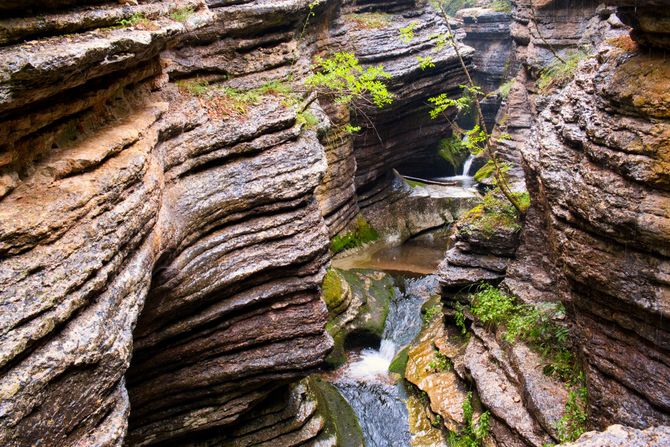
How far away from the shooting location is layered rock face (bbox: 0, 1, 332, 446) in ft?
15.4

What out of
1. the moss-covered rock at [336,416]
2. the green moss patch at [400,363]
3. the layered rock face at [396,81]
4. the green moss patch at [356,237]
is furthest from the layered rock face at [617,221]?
the layered rock face at [396,81]

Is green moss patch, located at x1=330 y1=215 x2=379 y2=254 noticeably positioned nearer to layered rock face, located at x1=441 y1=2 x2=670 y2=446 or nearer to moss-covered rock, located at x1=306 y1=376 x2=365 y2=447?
moss-covered rock, located at x1=306 y1=376 x2=365 y2=447

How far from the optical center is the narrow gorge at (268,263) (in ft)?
16.4

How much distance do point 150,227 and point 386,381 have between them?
8878mm

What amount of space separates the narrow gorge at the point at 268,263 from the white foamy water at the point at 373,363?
2.5 inches

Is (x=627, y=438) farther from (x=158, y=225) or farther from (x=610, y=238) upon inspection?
(x=158, y=225)

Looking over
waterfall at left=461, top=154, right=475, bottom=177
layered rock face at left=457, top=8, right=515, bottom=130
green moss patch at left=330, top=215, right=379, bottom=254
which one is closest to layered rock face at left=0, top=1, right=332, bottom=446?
green moss patch at left=330, top=215, right=379, bottom=254

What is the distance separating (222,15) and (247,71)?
4.08 feet

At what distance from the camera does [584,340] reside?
8.45 metres

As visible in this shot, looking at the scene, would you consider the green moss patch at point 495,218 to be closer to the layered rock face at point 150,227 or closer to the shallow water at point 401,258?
the layered rock face at point 150,227

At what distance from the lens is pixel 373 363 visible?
14742 mm

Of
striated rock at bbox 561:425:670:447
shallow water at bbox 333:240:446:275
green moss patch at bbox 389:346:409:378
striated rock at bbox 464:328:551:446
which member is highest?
striated rock at bbox 561:425:670:447

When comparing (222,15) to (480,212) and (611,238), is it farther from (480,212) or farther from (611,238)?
(611,238)

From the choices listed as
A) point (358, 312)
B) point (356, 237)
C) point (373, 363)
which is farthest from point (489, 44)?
point (373, 363)
